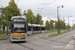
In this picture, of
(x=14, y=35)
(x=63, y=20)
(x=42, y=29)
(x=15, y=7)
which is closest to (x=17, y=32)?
(x=14, y=35)

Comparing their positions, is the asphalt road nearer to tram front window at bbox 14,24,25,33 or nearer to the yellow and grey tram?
the yellow and grey tram

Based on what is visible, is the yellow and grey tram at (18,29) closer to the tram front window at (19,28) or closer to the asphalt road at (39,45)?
the tram front window at (19,28)

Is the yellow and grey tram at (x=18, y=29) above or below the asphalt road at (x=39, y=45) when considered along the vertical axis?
above

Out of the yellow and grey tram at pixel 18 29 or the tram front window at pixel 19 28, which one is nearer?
the yellow and grey tram at pixel 18 29

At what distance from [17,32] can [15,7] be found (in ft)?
76.3

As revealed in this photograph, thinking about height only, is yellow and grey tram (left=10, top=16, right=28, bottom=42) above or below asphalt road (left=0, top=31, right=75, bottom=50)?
above

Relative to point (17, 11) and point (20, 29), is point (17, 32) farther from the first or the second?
point (17, 11)

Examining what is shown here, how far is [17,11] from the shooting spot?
1527 inches

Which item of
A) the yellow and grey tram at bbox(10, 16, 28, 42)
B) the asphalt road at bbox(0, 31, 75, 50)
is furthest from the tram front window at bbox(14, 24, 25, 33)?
the asphalt road at bbox(0, 31, 75, 50)

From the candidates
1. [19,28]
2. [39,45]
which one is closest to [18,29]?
[19,28]

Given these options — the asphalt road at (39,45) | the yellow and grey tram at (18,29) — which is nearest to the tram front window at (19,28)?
the yellow and grey tram at (18,29)

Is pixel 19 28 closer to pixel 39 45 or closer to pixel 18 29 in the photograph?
pixel 18 29

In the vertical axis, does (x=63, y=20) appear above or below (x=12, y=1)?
below

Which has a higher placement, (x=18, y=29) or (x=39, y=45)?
(x=18, y=29)
